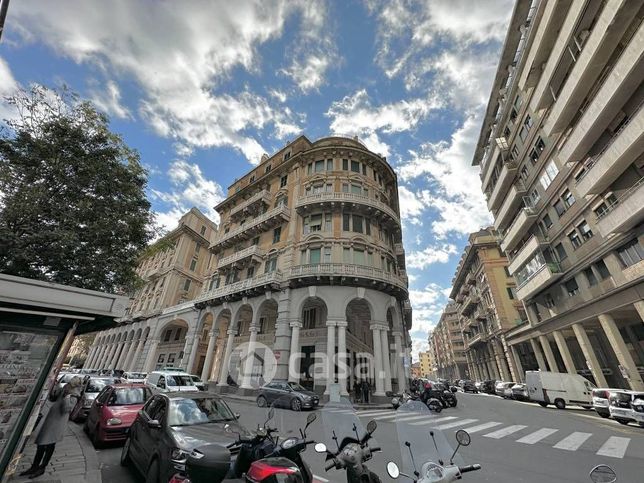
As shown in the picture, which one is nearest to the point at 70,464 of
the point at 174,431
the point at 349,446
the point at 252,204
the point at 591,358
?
the point at 174,431

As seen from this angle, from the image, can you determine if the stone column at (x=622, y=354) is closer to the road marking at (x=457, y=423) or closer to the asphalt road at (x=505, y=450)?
the asphalt road at (x=505, y=450)

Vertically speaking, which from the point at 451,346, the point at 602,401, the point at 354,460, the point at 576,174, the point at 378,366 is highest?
the point at 576,174

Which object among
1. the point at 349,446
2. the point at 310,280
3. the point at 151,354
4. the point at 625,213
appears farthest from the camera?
the point at 151,354

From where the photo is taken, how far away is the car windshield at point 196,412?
16.2 ft

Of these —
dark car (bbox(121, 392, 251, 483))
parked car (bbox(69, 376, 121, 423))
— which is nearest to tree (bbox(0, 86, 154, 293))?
parked car (bbox(69, 376, 121, 423))

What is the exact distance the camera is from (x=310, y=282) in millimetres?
21391

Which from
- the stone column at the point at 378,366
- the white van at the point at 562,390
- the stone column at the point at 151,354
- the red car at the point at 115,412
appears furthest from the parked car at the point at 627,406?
the stone column at the point at 151,354

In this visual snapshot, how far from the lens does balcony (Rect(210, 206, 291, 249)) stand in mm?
26031

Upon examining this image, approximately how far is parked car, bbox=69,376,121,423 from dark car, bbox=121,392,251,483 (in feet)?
22.8

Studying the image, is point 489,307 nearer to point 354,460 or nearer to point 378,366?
point 378,366

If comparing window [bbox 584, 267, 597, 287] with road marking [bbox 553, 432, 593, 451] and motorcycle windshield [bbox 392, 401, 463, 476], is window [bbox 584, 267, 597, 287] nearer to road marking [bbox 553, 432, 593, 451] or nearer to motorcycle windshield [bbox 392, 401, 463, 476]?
road marking [bbox 553, 432, 593, 451]

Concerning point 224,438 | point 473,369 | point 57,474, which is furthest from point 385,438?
point 473,369

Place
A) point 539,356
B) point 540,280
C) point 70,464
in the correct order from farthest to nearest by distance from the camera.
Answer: point 539,356 → point 540,280 → point 70,464

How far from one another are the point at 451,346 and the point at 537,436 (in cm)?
7336
